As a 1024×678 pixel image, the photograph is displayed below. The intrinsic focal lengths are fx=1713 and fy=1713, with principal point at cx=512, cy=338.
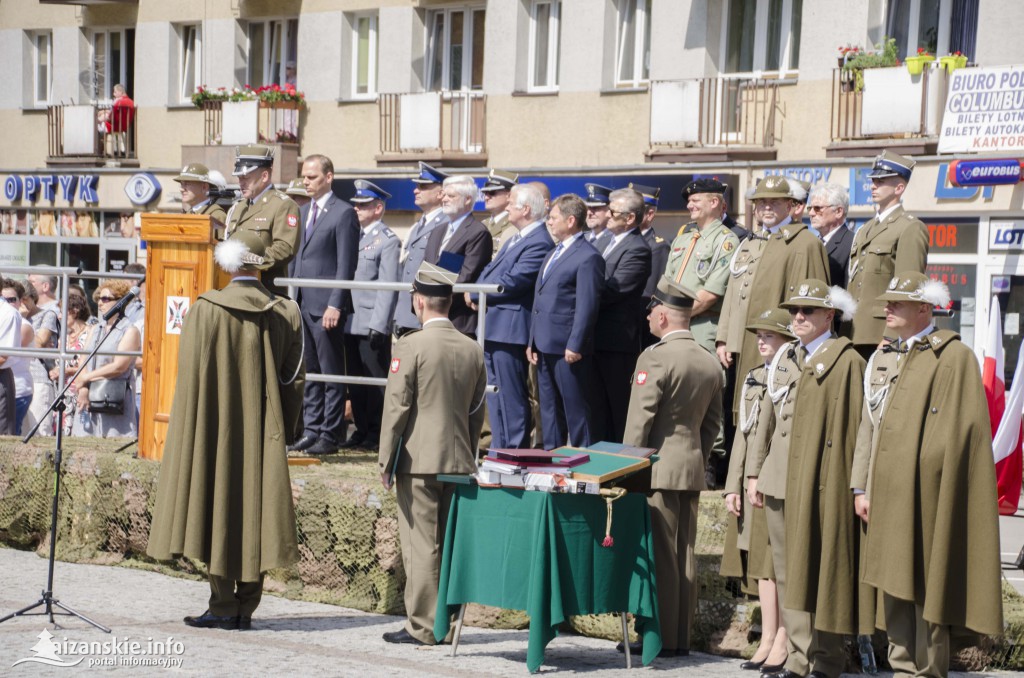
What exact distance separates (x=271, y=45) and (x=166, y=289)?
A: 19.9 metres

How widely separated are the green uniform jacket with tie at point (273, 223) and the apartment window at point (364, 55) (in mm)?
17576

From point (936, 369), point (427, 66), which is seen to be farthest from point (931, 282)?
point (427, 66)

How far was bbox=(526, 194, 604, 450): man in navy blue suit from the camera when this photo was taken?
37.3ft

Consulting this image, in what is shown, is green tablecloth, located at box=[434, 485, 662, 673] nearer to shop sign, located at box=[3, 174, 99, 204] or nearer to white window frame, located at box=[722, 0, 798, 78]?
white window frame, located at box=[722, 0, 798, 78]

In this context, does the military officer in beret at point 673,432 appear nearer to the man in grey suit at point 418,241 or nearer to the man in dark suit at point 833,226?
the man in dark suit at point 833,226

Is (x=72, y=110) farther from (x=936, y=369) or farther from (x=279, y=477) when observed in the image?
(x=936, y=369)

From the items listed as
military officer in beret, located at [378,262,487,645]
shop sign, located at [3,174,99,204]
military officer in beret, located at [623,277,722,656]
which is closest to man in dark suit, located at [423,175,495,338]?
military officer in beret, located at [378,262,487,645]

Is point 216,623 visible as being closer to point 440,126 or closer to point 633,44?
point 633,44

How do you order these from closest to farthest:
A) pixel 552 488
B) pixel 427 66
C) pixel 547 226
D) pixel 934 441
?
pixel 934 441, pixel 552 488, pixel 547 226, pixel 427 66

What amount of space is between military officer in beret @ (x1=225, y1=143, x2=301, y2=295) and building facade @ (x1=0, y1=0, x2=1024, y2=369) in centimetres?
1112

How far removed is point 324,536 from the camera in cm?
1106

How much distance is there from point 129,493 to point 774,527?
499 centimetres

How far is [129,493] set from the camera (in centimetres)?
1186

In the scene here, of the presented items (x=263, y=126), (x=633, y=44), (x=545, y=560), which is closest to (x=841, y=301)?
(x=545, y=560)
